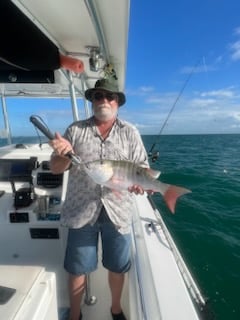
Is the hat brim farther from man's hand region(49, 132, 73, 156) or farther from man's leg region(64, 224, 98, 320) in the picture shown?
man's leg region(64, 224, 98, 320)

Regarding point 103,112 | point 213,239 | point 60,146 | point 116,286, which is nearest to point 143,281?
point 116,286

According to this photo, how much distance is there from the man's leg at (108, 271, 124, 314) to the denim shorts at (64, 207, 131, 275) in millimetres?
76

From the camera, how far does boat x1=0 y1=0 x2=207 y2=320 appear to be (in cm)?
144

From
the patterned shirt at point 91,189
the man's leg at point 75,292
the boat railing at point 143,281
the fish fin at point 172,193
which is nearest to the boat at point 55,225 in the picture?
the boat railing at point 143,281

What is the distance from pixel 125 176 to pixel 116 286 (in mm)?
989

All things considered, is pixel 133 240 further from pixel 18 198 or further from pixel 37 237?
pixel 18 198

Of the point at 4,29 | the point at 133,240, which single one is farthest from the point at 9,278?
the point at 4,29

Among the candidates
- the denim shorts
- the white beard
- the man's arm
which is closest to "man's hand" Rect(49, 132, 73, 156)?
the man's arm

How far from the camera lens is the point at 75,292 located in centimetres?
215

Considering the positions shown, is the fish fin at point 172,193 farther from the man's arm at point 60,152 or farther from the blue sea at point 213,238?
the blue sea at point 213,238

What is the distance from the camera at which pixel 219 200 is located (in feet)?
27.9

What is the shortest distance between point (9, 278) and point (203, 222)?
592 cm

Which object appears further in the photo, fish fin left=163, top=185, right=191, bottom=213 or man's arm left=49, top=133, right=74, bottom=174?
fish fin left=163, top=185, right=191, bottom=213

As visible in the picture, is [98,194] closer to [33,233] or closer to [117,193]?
[117,193]
